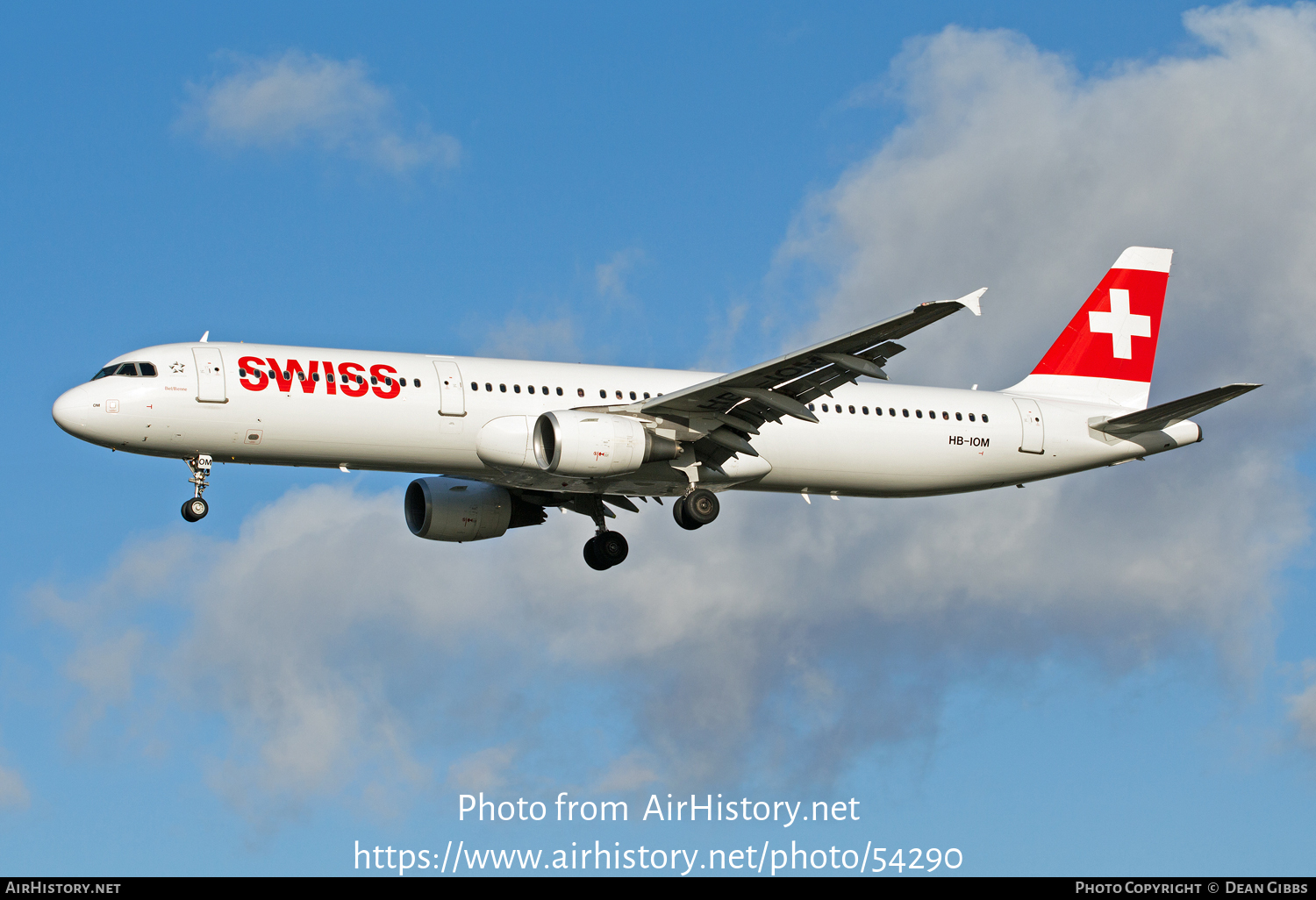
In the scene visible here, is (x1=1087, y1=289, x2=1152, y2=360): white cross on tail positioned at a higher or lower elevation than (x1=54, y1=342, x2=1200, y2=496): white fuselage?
higher

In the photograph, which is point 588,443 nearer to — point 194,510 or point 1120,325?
point 194,510

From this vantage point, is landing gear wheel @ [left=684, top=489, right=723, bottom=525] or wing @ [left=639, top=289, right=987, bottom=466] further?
landing gear wheel @ [left=684, top=489, right=723, bottom=525]

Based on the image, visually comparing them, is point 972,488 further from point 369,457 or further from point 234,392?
point 234,392

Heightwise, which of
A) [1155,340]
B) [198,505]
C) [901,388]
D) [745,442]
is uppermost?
[1155,340]

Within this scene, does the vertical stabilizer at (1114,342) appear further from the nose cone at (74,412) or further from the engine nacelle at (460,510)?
the nose cone at (74,412)

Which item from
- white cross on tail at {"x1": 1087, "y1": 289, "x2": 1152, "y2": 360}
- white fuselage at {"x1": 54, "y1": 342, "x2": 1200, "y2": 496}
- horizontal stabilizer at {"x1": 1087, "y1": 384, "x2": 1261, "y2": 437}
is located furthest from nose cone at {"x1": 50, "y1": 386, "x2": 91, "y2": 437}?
white cross on tail at {"x1": 1087, "y1": 289, "x2": 1152, "y2": 360}

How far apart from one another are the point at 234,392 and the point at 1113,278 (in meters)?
24.7

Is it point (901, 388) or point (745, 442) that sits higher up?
point (901, 388)

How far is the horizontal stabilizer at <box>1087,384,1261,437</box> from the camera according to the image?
36344mm

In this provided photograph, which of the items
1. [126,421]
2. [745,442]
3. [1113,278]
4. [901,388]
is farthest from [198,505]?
[1113,278]

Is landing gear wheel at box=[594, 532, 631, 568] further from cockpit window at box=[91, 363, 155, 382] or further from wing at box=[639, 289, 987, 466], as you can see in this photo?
cockpit window at box=[91, 363, 155, 382]

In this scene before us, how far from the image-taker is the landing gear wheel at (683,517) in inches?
Result: 1465

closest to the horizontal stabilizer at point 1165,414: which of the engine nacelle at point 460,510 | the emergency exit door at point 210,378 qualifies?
the engine nacelle at point 460,510

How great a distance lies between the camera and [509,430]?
115ft
